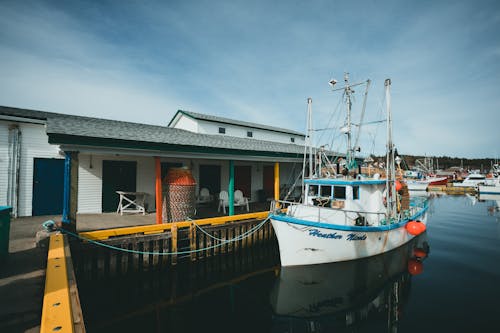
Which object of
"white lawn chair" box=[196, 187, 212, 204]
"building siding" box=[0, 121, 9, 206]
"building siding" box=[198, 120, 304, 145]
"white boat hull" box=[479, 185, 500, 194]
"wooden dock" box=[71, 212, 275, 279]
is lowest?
"wooden dock" box=[71, 212, 275, 279]

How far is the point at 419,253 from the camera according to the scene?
434 inches

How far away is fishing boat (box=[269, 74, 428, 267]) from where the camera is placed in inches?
324

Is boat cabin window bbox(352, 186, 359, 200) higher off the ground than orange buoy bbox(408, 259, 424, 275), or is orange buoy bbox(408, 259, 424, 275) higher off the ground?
boat cabin window bbox(352, 186, 359, 200)

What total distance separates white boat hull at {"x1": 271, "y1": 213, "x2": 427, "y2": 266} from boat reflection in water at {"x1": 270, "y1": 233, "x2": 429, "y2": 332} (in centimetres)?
37

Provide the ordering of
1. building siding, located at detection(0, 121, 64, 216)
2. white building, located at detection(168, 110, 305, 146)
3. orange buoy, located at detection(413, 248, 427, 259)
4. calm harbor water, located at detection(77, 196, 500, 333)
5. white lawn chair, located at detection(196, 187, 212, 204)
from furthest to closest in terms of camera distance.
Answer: white building, located at detection(168, 110, 305, 146), white lawn chair, located at detection(196, 187, 212, 204), orange buoy, located at detection(413, 248, 427, 259), building siding, located at detection(0, 121, 64, 216), calm harbor water, located at detection(77, 196, 500, 333)

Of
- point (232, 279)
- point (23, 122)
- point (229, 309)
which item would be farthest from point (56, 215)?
point (229, 309)

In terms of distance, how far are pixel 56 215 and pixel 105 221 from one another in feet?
10.4

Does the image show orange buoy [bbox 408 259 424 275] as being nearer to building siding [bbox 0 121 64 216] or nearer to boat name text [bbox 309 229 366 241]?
boat name text [bbox 309 229 366 241]

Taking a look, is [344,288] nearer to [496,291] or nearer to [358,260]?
[358,260]

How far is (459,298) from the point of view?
6875 millimetres

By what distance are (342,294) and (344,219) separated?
2.52 metres

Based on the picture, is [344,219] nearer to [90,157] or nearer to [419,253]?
[419,253]

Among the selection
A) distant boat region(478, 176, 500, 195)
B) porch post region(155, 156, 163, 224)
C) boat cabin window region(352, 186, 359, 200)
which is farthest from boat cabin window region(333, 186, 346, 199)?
distant boat region(478, 176, 500, 195)

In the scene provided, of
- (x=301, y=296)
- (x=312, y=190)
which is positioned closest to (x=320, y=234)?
(x=301, y=296)
